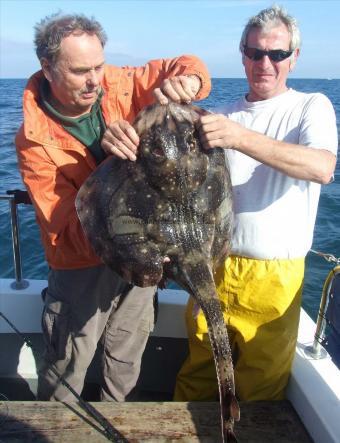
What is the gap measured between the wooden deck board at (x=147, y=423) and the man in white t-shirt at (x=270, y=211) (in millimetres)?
221

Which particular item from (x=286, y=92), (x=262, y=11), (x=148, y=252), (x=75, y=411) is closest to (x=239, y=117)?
(x=286, y=92)

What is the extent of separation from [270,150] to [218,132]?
0.34 metres

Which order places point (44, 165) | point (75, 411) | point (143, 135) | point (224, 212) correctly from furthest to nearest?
point (75, 411)
point (44, 165)
point (224, 212)
point (143, 135)

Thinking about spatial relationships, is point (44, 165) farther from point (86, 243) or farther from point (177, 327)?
point (177, 327)

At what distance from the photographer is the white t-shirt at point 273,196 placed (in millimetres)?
2795

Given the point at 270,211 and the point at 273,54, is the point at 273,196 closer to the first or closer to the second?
the point at 270,211

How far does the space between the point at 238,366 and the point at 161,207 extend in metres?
1.43

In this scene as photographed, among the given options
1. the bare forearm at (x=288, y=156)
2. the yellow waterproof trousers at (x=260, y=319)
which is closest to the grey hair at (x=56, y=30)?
the bare forearm at (x=288, y=156)

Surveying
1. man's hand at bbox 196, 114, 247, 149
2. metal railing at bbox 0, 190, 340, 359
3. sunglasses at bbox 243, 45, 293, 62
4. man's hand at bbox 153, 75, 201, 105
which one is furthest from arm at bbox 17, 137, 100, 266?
sunglasses at bbox 243, 45, 293, 62

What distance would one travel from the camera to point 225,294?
3.02 m

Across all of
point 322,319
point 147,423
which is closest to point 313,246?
point 322,319

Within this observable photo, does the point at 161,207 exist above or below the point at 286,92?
below

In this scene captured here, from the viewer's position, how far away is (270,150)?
8.03 ft

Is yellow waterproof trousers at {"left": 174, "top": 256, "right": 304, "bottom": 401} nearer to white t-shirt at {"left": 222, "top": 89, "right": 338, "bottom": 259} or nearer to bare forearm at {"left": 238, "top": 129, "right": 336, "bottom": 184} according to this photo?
white t-shirt at {"left": 222, "top": 89, "right": 338, "bottom": 259}
